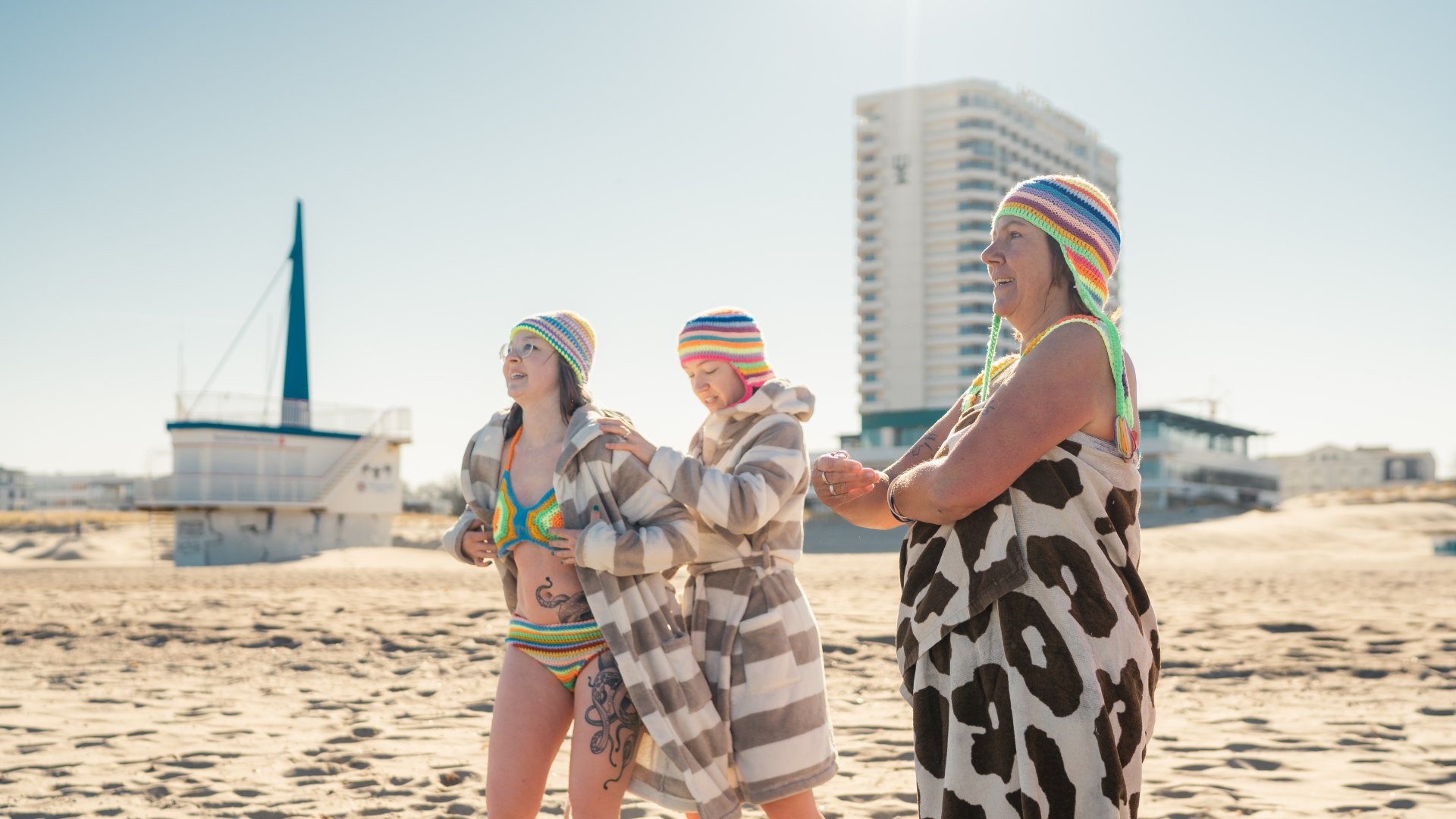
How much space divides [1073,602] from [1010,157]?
85108 millimetres

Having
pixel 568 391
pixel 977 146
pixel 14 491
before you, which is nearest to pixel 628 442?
pixel 568 391

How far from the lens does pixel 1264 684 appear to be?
23.8 ft

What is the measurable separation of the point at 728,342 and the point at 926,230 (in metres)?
78.1

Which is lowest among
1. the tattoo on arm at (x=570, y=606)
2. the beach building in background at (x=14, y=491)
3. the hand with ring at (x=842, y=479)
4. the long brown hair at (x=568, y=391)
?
the beach building in background at (x=14, y=491)

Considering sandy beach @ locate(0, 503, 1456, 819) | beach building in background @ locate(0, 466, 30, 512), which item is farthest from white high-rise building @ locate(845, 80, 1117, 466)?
beach building in background @ locate(0, 466, 30, 512)

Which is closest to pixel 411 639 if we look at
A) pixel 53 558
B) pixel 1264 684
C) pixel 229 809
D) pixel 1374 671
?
pixel 229 809

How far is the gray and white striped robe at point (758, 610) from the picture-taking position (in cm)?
295

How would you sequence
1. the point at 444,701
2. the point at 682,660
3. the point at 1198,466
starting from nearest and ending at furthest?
the point at 682,660 → the point at 444,701 → the point at 1198,466

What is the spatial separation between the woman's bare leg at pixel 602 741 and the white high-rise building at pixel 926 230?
245 feet

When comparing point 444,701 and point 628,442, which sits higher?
point 628,442

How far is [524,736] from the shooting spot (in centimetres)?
307

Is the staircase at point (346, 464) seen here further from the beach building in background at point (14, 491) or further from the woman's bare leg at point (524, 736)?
the beach building in background at point (14, 491)

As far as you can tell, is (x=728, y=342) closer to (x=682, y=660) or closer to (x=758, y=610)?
(x=758, y=610)

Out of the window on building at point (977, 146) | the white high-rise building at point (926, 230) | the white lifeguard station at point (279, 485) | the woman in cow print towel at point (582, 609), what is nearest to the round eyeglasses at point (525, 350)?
the woman in cow print towel at point (582, 609)
